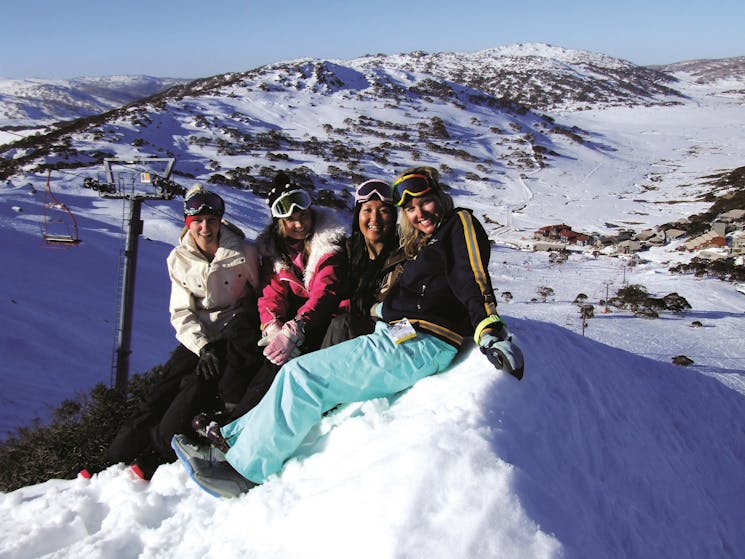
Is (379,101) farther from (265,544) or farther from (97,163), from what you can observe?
(265,544)

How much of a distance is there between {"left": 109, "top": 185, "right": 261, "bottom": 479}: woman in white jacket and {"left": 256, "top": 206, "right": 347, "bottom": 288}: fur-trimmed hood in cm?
33

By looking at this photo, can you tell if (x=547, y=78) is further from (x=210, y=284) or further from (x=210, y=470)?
(x=210, y=470)

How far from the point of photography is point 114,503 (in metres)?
3.02

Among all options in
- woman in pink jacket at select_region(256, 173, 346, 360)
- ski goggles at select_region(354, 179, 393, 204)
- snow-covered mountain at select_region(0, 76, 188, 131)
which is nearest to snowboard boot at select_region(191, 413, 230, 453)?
woman in pink jacket at select_region(256, 173, 346, 360)

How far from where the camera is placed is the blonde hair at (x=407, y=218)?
3084 millimetres

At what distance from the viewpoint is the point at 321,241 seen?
3512 millimetres

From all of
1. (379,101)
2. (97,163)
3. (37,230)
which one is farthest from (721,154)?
(37,230)

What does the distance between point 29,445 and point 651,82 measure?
163m

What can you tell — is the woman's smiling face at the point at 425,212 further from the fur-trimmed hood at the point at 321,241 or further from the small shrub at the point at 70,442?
the small shrub at the point at 70,442

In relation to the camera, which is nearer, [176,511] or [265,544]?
[265,544]

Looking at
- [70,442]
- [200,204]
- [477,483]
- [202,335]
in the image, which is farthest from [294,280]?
[70,442]

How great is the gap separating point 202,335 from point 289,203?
1093 mm

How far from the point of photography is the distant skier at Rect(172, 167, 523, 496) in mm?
2619

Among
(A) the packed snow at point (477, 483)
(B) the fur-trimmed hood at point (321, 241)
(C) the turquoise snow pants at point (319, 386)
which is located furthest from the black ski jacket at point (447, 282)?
(B) the fur-trimmed hood at point (321, 241)
